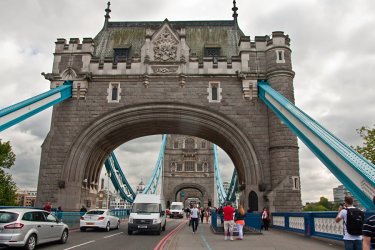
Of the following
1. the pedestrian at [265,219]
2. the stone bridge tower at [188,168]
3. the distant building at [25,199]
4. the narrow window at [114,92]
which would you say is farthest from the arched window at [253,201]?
the distant building at [25,199]

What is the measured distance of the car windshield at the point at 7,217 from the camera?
9102mm

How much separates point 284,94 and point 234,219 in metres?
10.1

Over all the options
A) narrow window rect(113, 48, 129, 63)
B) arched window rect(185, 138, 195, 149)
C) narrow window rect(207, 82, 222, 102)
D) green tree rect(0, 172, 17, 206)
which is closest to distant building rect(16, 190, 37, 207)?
arched window rect(185, 138, 195, 149)

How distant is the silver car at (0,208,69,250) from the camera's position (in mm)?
8867

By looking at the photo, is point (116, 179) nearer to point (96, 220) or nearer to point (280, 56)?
point (96, 220)

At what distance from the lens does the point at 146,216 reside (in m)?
15.1

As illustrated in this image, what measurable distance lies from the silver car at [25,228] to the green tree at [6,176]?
3008 centimetres

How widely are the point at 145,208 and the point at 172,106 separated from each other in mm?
7280

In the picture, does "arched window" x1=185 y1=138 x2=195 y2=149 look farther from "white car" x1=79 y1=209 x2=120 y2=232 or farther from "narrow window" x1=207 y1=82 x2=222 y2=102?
"white car" x1=79 y1=209 x2=120 y2=232

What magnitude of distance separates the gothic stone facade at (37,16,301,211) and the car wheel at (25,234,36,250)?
10.5 m

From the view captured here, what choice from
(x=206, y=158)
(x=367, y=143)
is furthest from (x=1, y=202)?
(x=206, y=158)

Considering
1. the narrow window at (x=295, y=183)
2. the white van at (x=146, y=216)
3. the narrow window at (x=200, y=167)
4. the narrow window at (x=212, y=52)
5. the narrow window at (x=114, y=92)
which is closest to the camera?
the white van at (x=146, y=216)

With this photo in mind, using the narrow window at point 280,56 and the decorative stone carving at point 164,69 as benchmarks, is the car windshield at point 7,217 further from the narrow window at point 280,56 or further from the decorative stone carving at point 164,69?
the narrow window at point 280,56

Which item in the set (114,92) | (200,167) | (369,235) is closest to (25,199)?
(200,167)
